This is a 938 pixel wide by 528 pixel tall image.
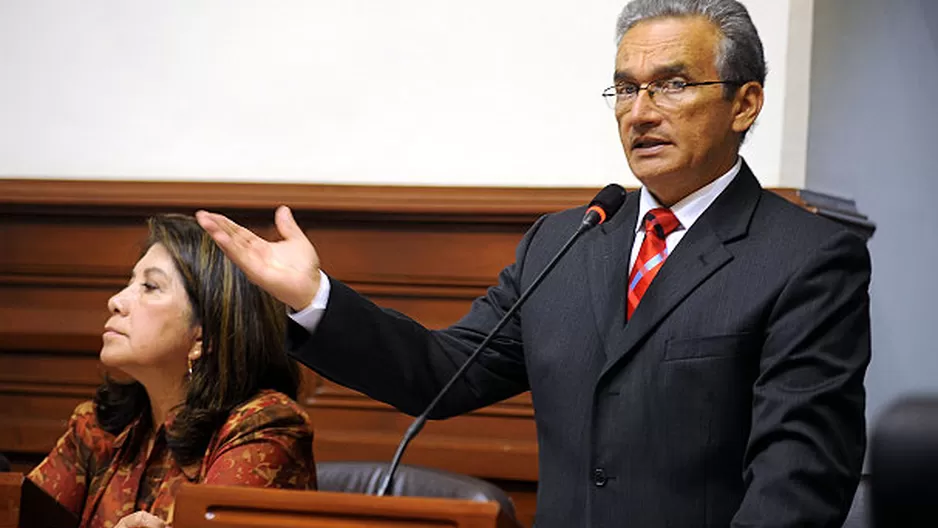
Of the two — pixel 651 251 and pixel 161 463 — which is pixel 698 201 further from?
pixel 161 463

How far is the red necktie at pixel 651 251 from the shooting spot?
1.85 m

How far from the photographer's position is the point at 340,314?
1784mm

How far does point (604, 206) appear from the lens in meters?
1.81

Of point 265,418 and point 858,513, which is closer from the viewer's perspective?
point 858,513

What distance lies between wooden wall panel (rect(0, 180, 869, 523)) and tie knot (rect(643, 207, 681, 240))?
117 centimetres

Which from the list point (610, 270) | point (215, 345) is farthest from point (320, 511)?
point (215, 345)

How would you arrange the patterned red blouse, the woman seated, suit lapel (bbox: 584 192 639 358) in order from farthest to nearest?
the woman seated, the patterned red blouse, suit lapel (bbox: 584 192 639 358)

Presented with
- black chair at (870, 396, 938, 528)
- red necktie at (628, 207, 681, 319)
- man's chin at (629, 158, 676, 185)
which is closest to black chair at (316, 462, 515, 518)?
red necktie at (628, 207, 681, 319)

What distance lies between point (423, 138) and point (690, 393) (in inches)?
66.2

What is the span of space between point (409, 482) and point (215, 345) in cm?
45

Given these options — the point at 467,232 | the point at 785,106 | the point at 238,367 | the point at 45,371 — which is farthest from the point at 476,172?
the point at 45,371

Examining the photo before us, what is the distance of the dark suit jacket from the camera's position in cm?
162

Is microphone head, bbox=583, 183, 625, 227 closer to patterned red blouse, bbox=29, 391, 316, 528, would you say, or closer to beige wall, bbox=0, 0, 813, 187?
patterned red blouse, bbox=29, 391, 316, 528

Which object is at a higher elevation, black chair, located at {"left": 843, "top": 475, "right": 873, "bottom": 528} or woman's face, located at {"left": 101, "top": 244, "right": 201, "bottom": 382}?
woman's face, located at {"left": 101, "top": 244, "right": 201, "bottom": 382}
